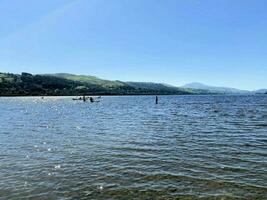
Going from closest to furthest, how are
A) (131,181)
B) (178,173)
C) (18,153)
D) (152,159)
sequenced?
(131,181), (178,173), (152,159), (18,153)

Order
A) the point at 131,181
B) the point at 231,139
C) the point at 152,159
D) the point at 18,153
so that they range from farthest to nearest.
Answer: the point at 231,139 < the point at 18,153 < the point at 152,159 < the point at 131,181

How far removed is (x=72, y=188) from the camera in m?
16.0

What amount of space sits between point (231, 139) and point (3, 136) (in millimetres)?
22714

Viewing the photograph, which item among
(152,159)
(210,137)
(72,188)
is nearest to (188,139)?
(210,137)

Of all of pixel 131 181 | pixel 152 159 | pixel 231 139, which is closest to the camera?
pixel 131 181

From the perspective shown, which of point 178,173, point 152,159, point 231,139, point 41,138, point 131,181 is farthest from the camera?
point 41,138

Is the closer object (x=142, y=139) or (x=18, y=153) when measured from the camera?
(x=18, y=153)

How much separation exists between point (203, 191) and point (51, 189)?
7059 mm

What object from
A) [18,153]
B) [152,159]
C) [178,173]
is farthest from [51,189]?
[18,153]

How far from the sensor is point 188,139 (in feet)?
105

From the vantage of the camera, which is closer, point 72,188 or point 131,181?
point 72,188

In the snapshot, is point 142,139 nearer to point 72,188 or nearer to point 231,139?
point 231,139

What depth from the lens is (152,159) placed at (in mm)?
22438

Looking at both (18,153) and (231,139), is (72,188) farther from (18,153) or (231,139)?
(231,139)
